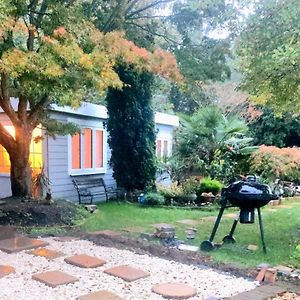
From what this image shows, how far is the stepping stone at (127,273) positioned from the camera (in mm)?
4086

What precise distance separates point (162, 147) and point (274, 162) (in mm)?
3915

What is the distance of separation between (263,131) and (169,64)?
10.1m

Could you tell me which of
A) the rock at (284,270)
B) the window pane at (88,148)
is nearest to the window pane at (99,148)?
the window pane at (88,148)

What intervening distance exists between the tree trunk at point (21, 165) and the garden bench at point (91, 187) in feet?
7.23

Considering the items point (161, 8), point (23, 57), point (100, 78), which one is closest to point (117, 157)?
point (161, 8)

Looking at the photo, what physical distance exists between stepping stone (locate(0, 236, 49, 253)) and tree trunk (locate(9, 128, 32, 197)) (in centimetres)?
254

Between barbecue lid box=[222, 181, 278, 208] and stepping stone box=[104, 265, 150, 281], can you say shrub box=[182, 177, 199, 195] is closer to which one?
barbecue lid box=[222, 181, 278, 208]

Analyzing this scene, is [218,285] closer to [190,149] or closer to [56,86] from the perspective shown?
[56,86]

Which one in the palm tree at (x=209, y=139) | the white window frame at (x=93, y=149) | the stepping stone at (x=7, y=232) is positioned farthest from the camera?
the palm tree at (x=209, y=139)

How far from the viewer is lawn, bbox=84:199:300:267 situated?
Result: 518cm

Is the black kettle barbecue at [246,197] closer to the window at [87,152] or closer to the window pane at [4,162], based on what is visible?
the window at [87,152]

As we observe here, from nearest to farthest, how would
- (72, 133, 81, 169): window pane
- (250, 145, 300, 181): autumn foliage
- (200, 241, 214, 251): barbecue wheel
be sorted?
(200, 241, 214, 251): barbecue wheel < (72, 133, 81, 169): window pane < (250, 145, 300, 181): autumn foliage

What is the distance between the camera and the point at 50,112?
31.2 ft

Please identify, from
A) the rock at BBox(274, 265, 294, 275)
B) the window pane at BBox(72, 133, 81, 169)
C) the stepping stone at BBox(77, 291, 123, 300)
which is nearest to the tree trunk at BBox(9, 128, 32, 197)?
the window pane at BBox(72, 133, 81, 169)
